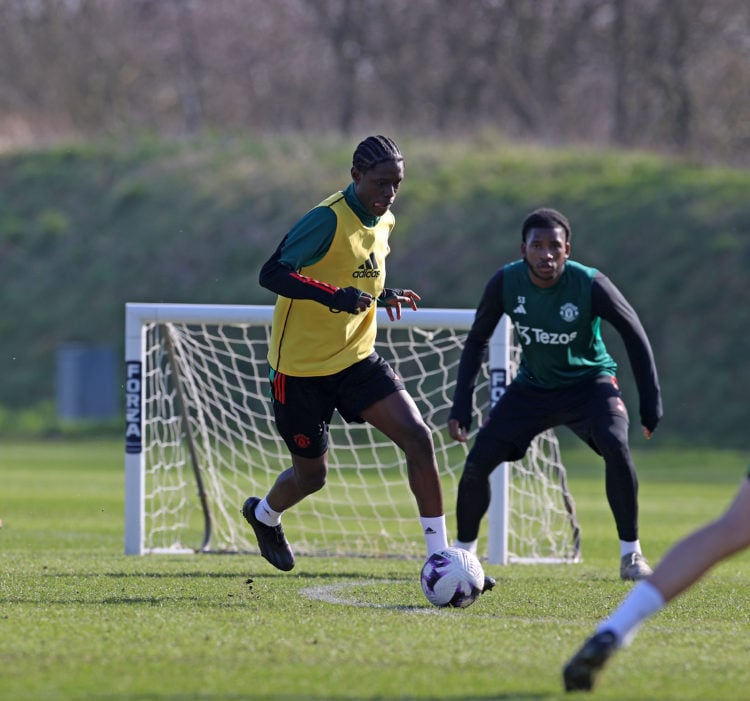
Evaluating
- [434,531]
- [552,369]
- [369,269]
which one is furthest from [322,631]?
[552,369]

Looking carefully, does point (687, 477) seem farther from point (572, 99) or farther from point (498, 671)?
point (572, 99)

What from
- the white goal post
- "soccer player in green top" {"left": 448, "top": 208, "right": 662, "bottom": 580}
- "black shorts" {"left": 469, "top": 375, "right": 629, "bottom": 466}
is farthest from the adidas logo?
the white goal post

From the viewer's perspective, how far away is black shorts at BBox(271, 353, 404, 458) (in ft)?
21.9

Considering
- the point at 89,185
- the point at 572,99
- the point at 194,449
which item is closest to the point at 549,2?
the point at 572,99

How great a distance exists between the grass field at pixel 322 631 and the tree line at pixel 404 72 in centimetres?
2570

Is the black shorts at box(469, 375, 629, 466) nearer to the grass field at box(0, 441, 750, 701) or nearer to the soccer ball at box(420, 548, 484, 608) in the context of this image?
the grass field at box(0, 441, 750, 701)

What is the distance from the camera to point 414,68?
37781 mm

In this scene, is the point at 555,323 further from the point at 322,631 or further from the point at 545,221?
the point at 322,631

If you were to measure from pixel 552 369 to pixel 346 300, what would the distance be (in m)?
1.37

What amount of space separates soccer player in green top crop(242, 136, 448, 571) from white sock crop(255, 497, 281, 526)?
497mm

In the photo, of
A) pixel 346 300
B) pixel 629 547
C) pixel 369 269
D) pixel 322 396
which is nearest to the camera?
pixel 346 300

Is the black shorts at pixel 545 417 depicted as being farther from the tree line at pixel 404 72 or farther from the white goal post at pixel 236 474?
the tree line at pixel 404 72

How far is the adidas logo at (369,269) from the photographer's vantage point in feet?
21.7

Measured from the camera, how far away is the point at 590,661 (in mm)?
3980
